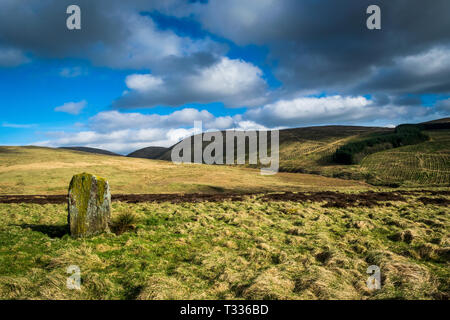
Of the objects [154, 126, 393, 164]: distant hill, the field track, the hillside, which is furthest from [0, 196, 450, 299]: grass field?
[154, 126, 393, 164]: distant hill

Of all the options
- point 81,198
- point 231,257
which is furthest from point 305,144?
point 81,198

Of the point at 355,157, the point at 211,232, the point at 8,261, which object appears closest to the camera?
the point at 8,261

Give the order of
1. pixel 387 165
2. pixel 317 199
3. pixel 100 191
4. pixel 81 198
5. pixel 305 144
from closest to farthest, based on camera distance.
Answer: pixel 81 198 → pixel 100 191 → pixel 317 199 → pixel 387 165 → pixel 305 144

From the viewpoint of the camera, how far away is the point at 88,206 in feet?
31.6

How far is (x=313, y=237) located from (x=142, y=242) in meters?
A: 6.51

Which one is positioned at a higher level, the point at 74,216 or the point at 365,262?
the point at 74,216

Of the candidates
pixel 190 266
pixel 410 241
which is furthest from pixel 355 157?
pixel 190 266

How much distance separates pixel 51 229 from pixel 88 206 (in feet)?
9.36

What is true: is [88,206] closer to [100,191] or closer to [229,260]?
[100,191]

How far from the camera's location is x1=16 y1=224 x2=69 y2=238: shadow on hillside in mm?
10114

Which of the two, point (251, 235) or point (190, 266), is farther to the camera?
point (251, 235)

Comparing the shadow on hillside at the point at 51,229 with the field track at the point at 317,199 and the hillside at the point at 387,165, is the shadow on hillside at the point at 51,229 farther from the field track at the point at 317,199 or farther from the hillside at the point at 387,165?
the hillside at the point at 387,165
